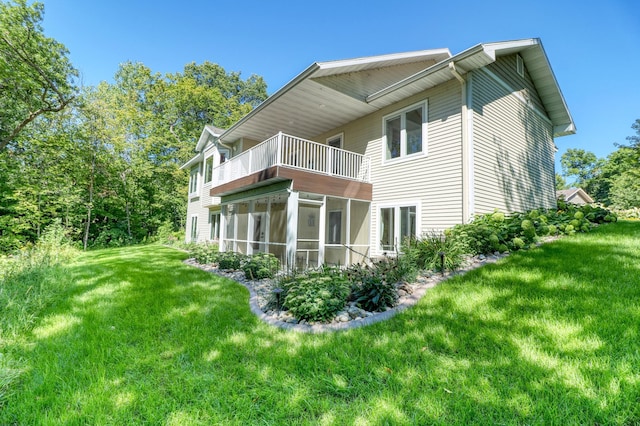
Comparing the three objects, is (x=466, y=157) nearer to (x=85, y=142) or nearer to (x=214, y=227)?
(x=214, y=227)

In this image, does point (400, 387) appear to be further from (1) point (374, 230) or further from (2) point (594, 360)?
(1) point (374, 230)

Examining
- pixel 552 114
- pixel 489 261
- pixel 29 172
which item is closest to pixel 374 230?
pixel 489 261

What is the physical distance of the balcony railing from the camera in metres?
9.05

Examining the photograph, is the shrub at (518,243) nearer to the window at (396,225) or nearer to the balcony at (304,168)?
the window at (396,225)

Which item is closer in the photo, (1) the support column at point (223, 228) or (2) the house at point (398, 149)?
(2) the house at point (398, 149)

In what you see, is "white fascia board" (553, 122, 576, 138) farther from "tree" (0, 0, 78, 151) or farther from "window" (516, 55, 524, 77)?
"tree" (0, 0, 78, 151)

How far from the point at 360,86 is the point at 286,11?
689 cm

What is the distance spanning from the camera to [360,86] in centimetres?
952

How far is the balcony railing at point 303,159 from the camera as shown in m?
9.05

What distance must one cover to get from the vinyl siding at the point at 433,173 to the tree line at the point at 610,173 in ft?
67.4

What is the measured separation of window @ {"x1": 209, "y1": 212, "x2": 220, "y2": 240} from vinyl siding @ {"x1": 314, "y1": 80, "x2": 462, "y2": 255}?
10.2 meters

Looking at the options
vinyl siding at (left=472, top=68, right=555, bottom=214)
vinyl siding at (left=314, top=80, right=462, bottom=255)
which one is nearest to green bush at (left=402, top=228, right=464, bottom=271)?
vinyl siding at (left=314, top=80, right=462, bottom=255)

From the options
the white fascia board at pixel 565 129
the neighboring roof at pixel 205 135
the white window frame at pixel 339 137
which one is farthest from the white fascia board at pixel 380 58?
the neighboring roof at pixel 205 135

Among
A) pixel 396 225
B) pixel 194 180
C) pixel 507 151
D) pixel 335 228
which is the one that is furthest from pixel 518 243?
pixel 194 180
